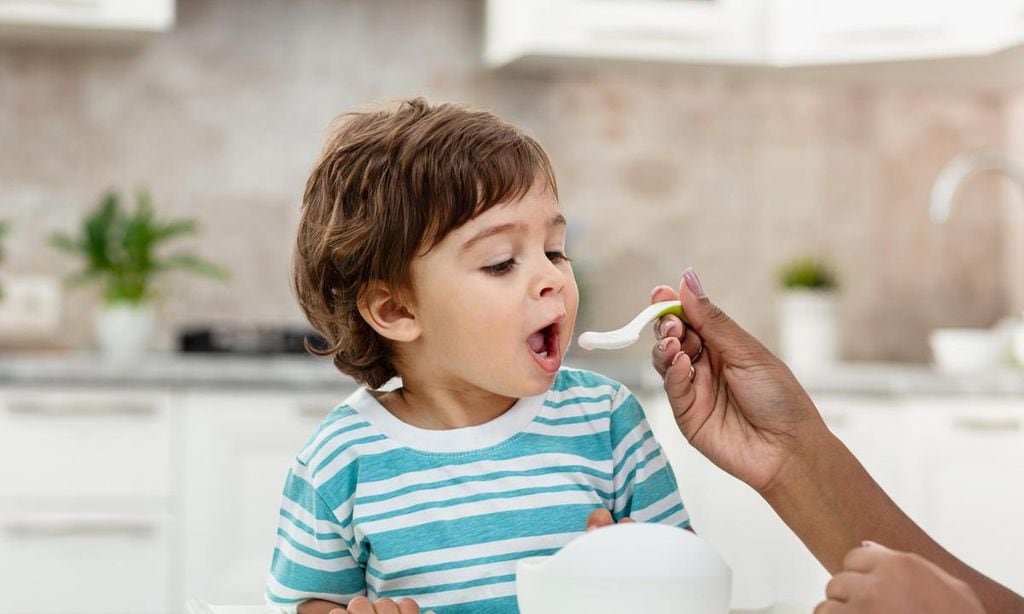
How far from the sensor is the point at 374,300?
1116 mm

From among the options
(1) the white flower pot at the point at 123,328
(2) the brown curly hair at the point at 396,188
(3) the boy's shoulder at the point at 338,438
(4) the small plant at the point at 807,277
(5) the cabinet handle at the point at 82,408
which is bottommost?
(5) the cabinet handle at the point at 82,408

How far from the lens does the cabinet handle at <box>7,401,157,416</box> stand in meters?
2.56

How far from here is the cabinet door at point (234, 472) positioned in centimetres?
262

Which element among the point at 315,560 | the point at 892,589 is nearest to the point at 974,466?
the point at 315,560

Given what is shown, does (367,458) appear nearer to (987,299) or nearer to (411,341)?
(411,341)

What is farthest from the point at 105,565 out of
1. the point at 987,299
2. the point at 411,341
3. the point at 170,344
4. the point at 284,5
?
the point at 987,299

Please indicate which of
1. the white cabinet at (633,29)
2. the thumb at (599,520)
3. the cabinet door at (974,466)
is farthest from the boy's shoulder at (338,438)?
the white cabinet at (633,29)

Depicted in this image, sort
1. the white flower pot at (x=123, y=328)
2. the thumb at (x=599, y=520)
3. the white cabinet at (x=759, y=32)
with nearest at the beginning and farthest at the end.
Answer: the thumb at (x=599, y=520) < the white flower pot at (x=123, y=328) < the white cabinet at (x=759, y=32)

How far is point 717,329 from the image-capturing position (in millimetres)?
1087

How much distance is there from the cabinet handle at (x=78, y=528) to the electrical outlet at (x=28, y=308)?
23.7 inches

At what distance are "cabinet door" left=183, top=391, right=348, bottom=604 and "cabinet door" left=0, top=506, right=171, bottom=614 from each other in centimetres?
7

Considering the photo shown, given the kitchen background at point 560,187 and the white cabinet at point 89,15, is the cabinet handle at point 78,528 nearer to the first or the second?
the kitchen background at point 560,187

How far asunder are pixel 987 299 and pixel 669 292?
9.29 feet

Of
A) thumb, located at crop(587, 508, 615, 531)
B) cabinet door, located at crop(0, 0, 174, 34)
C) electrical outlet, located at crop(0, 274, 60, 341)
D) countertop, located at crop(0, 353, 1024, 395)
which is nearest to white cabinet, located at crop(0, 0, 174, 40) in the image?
cabinet door, located at crop(0, 0, 174, 34)
